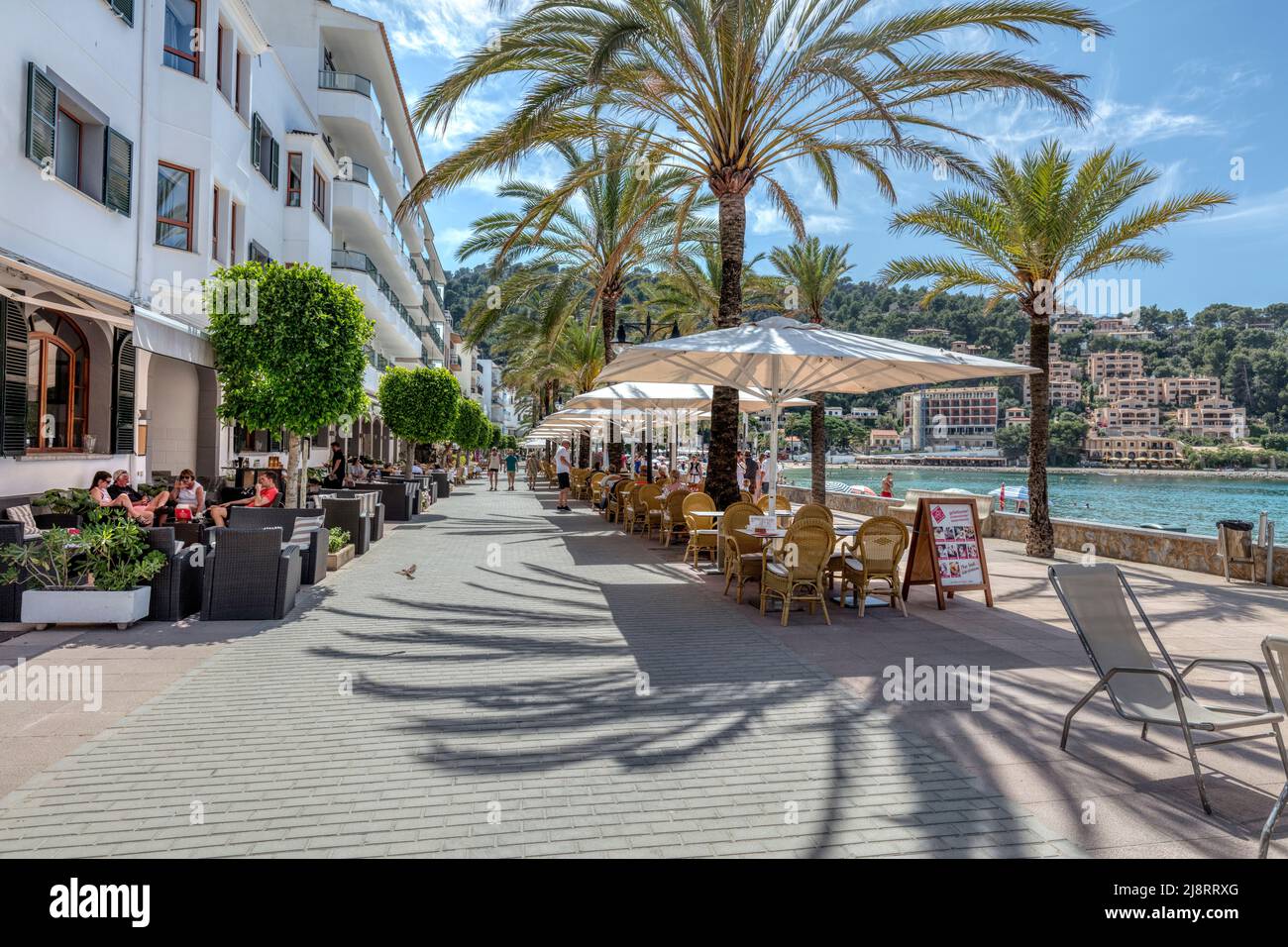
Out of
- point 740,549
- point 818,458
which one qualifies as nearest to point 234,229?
point 740,549

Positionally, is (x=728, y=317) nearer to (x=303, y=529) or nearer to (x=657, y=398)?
(x=657, y=398)

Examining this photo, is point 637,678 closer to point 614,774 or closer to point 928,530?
point 614,774

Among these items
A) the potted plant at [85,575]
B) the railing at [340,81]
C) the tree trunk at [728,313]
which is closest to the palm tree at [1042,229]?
the tree trunk at [728,313]

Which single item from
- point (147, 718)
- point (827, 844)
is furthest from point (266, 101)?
point (827, 844)

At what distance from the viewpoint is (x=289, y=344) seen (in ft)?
34.9

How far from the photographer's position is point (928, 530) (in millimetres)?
8812

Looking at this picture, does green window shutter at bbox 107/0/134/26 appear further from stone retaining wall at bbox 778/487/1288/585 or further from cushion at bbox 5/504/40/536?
stone retaining wall at bbox 778/487/1288/585

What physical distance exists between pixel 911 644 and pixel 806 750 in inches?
118

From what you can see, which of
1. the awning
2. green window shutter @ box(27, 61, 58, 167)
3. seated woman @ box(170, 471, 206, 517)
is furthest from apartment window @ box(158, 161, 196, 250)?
seated woman @ box(170, 471, 206, 517)

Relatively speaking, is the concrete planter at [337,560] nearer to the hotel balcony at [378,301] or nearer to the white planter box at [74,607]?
the white planter box at [74,607]

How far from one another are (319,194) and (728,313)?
1493 centimetres

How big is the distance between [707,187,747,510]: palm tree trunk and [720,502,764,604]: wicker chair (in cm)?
288

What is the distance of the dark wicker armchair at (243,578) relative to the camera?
300 inches
